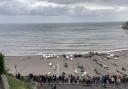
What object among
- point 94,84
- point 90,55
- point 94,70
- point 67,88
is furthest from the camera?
point 90,55

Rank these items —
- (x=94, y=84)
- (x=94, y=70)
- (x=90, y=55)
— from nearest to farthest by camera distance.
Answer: (x=94, y=84) < (x=94, y=70) < (x=90, y=55)

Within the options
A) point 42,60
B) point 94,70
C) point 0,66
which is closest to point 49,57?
point 42,60

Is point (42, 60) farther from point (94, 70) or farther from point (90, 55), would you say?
point (94, 70)

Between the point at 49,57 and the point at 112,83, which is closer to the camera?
the point at 112,83

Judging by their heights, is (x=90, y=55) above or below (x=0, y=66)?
below

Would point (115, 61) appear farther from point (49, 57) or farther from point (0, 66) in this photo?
point (0, 66)

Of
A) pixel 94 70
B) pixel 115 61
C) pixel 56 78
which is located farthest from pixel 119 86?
pixel 115 61
